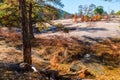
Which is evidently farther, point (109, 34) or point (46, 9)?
point (109, 34)

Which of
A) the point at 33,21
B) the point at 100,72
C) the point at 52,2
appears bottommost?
the point at 100,72

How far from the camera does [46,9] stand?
24.6 m

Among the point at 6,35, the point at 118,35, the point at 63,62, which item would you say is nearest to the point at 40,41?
the point at 6,35

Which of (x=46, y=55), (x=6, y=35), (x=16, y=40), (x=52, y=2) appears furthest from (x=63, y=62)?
(x=6, y=35)

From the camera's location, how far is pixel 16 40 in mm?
27047

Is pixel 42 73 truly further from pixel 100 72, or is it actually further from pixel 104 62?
pixel 104 62

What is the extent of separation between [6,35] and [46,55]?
758 centimetres

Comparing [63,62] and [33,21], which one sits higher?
[33,21]

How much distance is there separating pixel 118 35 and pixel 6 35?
11.4m

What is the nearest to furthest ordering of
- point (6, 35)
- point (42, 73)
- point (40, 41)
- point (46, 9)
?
1. point (42, 73)
2. point (46, 9)
3. point (40, 41)
4. point (6, 35)

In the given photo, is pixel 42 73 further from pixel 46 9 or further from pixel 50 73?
pixel 46 9

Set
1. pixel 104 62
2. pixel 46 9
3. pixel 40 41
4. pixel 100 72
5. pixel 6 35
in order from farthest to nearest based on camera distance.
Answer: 1. pixel 6 35
2. pixel 40 41
3. pixel 46 9
4. pixel 104 62
5. pixel 100 72

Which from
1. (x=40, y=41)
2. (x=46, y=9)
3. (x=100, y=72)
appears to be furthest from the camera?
(x=40, y=41)

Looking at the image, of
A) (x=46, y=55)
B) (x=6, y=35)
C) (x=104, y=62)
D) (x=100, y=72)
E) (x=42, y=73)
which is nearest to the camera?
(x=42, y=73)
